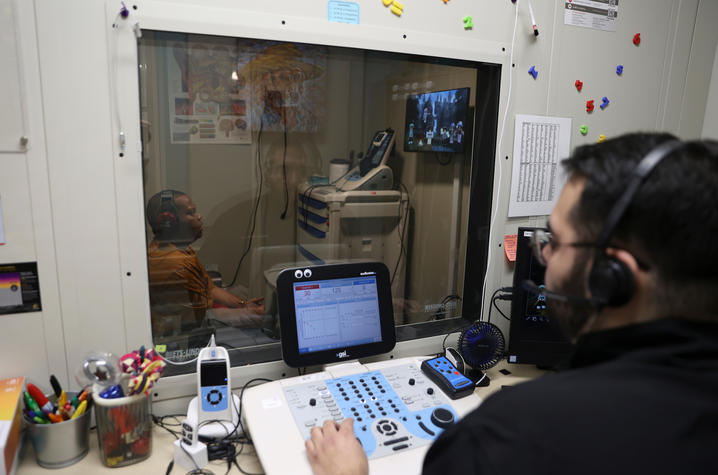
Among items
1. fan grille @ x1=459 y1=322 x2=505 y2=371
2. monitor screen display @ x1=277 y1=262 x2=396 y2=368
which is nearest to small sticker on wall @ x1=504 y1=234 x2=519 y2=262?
fan grille @ x1=459 y1=322 x2=505 y2=371

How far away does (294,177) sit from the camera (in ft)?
6.58

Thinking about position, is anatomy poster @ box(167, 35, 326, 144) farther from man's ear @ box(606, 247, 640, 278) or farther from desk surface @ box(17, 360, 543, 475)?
man's ear @ box(606, 247, 640, 278)

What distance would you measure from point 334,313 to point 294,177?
0.77 m

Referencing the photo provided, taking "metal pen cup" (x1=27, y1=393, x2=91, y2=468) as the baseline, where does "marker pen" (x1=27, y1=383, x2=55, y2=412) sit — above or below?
above

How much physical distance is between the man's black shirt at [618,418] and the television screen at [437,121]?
121 centimetres

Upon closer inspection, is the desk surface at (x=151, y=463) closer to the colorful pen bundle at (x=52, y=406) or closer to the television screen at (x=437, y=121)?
the colorful pen bundle at (x=52, y=406)

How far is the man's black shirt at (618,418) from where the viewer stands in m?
0.55

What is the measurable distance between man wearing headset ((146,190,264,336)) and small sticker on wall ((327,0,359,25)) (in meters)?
0.66

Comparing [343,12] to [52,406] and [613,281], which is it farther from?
[52,406]

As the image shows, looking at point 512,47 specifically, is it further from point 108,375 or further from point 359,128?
point 108,375

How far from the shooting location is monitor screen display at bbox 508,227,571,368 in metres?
1.59

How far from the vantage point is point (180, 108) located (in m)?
1.33

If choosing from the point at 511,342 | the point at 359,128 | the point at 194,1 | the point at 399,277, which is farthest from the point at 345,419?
the point at 359,128

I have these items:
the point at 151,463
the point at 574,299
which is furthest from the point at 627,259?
the point at 151,463
